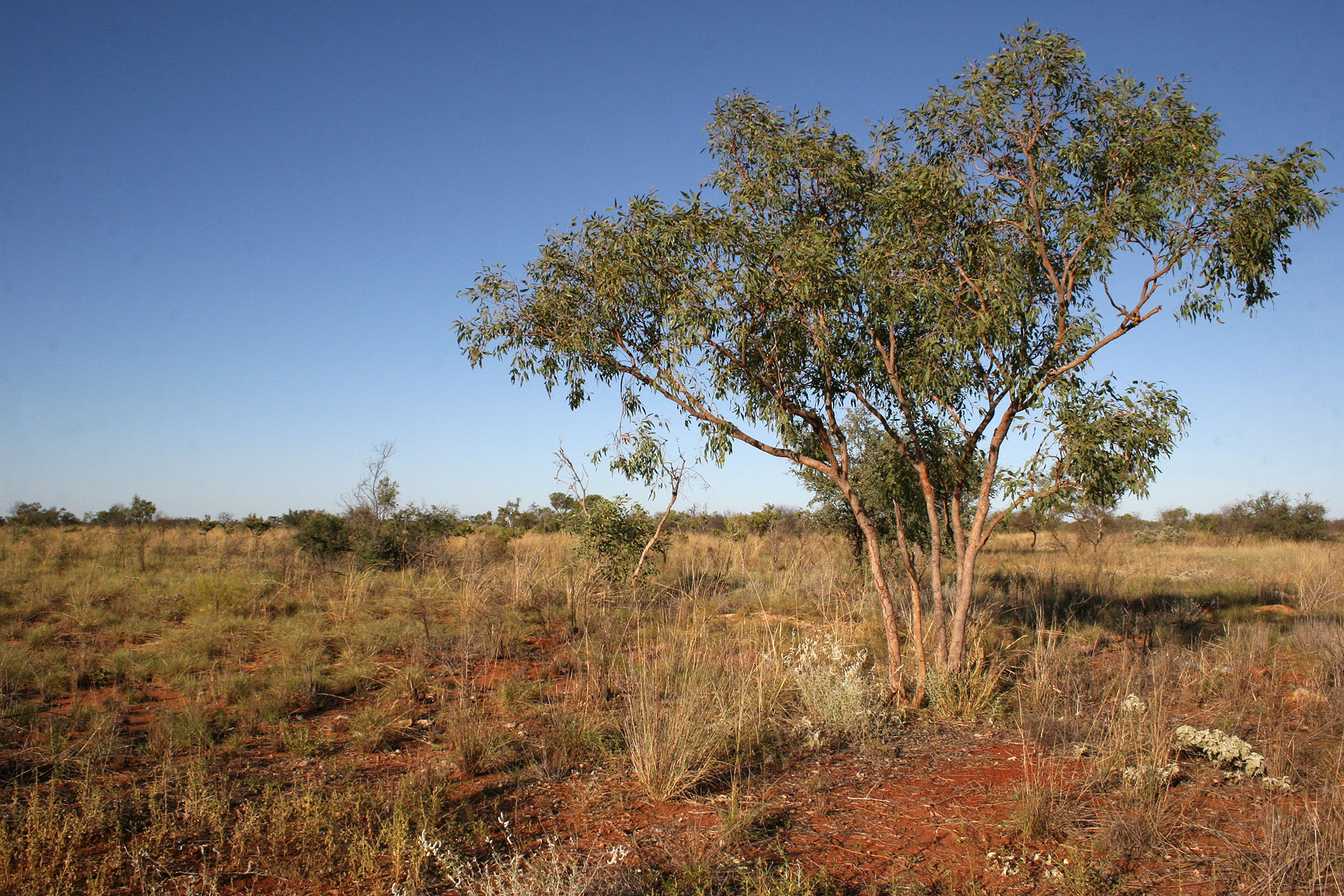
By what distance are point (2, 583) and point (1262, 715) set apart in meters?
17.1

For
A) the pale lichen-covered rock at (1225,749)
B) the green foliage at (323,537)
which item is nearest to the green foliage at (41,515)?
the green foliage at (323,537)

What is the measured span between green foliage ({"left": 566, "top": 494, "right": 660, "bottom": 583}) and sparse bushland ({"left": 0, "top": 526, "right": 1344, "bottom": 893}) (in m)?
0.47

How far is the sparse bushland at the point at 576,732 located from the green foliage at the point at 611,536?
1.53ft

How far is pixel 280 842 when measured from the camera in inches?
171

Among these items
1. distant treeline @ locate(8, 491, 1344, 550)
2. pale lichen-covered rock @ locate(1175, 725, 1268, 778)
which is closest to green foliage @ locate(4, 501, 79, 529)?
distant treeline @ locate(8, 491, 1344, 550)

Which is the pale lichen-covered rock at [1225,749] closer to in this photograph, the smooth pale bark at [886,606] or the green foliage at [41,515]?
the smooth pale bark at [886,606]

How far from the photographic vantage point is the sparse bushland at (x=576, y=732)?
13.8ft

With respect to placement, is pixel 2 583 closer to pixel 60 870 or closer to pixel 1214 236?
pixel 60 870

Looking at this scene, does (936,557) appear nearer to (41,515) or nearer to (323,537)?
(323,537)

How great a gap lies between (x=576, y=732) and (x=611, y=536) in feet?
19.9

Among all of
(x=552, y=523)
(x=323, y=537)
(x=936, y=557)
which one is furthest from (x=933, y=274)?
(x=552, y=523)

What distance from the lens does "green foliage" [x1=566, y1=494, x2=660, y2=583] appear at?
12.2 m

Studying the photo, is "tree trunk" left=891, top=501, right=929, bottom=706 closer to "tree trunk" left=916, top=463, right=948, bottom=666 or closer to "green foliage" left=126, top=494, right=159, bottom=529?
"tree trunk" left=916, top=463, right=948, bottom=666

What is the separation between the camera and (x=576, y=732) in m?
6.32
